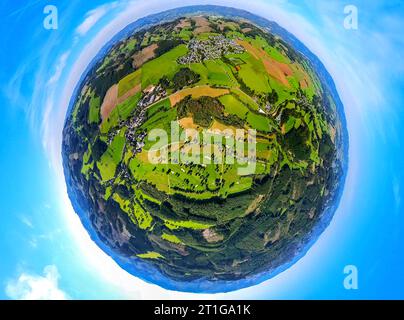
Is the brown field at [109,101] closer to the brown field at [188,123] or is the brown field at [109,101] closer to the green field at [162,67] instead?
the green field at [162,67]

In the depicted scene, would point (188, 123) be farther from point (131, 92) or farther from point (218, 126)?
point (131, 92)

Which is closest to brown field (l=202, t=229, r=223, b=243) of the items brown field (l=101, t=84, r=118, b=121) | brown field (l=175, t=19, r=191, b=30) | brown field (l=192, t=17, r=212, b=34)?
brown field (l=101, t=84, r=118, b=121)

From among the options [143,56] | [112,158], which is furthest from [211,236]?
[143,56]

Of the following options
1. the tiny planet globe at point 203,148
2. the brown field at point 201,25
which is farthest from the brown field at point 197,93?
the brown field at point 201,25

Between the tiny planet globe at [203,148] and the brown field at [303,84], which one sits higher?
the brown field at [303,84]

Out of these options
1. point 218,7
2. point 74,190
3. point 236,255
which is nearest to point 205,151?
point 236,255

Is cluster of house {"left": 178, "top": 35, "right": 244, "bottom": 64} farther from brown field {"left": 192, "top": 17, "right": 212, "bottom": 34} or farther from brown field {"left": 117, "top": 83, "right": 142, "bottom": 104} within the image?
brown field {"left": 117, "top": 83, "right": 142, "bottom": 104}

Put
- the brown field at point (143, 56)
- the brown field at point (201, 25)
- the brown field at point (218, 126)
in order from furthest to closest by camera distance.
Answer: the brown field at point (201, 25) < the brown field at point (143, 56) < the brown field at point (218, 126)

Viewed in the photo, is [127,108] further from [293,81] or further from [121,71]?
[293,81]
